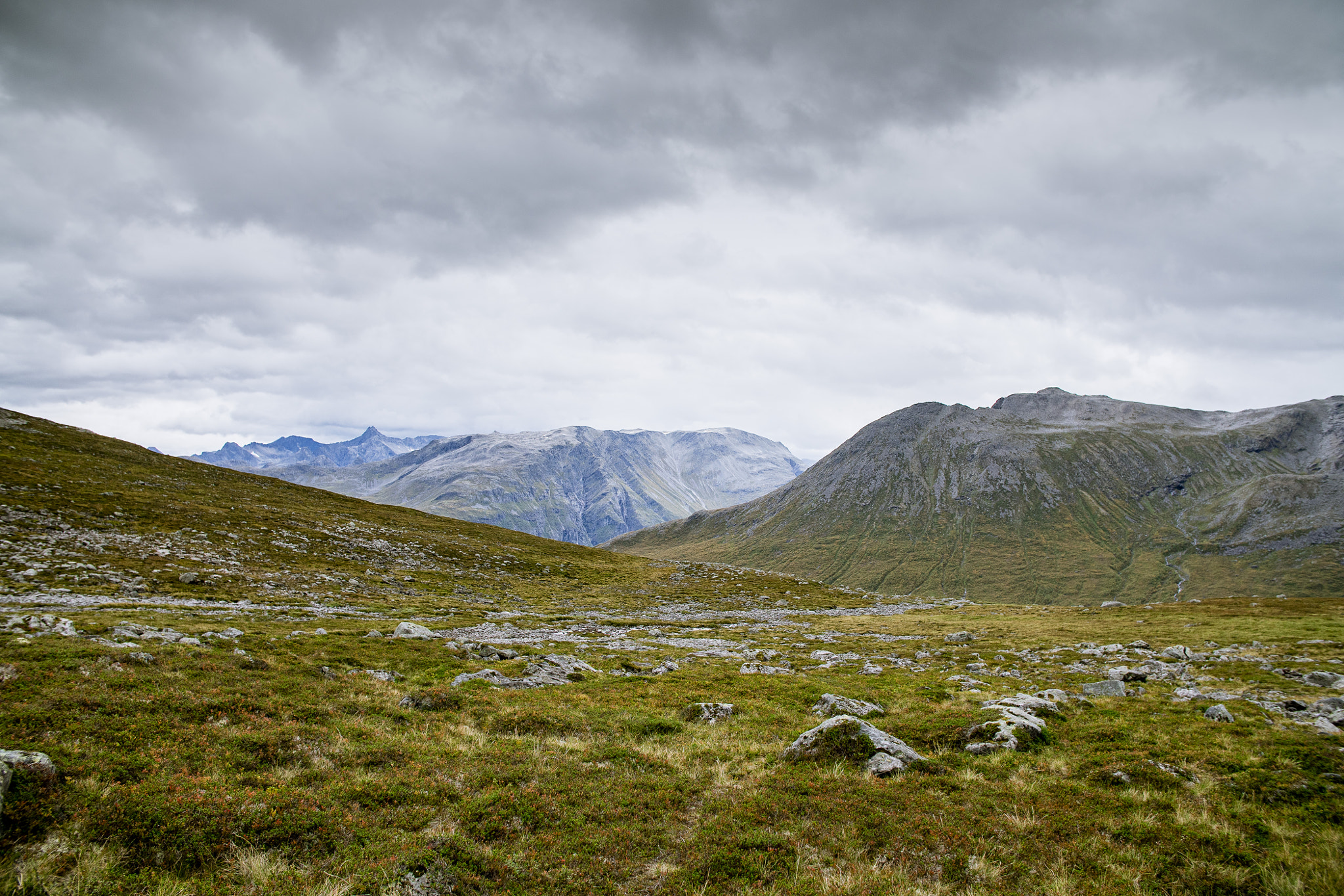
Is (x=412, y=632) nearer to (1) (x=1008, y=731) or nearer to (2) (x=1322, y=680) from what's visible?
(1) (x=1008, y=731)

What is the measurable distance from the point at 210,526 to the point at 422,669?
43505 millimetres

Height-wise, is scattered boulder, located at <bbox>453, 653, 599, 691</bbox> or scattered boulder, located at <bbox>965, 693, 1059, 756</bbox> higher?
scattered boulder, located at <bbox>965, 693, 1059, 756</bbox>

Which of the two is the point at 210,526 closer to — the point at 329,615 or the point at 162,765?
the point at 329,615

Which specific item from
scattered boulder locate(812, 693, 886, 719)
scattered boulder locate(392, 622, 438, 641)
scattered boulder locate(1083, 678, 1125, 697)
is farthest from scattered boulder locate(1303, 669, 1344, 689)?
scattered boulder locate(392, 622, 438, 641)

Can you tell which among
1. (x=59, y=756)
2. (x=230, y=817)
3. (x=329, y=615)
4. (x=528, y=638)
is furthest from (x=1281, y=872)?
(x=329, y=615)

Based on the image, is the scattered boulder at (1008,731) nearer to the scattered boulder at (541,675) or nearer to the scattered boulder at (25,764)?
the scattered boulder at (541,675)

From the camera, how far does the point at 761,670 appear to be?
105ft

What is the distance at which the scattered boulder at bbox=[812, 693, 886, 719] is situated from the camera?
811 inches

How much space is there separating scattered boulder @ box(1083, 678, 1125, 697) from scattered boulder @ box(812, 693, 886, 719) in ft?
39.3

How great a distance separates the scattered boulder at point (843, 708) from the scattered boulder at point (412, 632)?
24.0 meters

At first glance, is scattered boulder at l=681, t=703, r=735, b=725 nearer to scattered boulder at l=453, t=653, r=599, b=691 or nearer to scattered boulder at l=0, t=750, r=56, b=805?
scattered boulder at l=453, t=653, r=599, b=691

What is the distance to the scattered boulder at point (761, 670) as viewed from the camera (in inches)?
1198

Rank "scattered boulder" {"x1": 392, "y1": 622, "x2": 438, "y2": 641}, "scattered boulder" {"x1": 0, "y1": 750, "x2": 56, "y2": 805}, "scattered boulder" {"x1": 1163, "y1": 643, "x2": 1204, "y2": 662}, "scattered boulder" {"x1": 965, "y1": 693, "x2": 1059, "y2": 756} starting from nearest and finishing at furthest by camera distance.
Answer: "scattered boulder" {"x1": 0, "y1": 750, "x2": 56, "y2": 805} → "scattered boulder" {"x1": 965, "y1": 693, "x2": 1059, "y2": 756} → "scattered boulder" {"x1": 392, "y1": 622, "x2": 438, "y2": 641} → "scattered boulder" {"x1": 1163, "y1": 643, "x2": 1204, "y2": 662}

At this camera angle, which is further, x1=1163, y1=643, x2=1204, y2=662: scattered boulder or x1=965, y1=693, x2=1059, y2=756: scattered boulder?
x1=1163, y1=643, x2=1204, y2=662: scattered boulder
